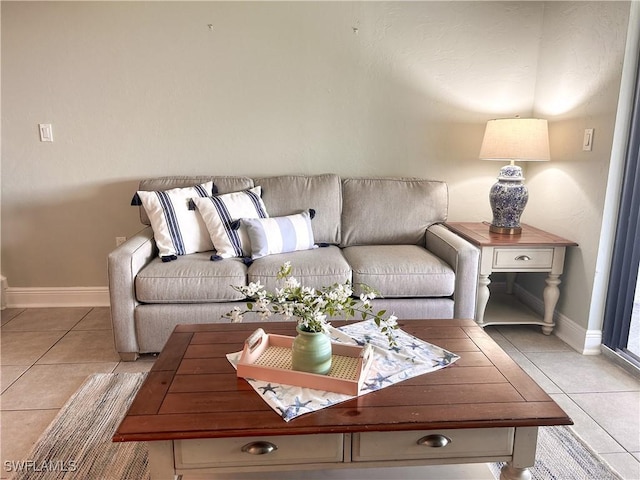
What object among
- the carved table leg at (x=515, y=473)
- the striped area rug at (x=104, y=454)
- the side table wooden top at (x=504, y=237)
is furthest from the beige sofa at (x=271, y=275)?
the carved table leg at (x=515, y=473)

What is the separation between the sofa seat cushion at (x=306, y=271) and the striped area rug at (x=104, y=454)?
856mm

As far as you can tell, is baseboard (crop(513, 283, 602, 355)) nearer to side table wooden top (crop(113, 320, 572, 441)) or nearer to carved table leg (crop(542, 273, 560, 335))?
carved table leg (crop(542, 273, 560, 335))

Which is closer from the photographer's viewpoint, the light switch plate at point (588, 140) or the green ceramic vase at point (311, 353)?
the green ceramic vase at point (311, 353)

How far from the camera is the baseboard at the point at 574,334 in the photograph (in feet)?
8.51

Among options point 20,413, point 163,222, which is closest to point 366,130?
point 163,222

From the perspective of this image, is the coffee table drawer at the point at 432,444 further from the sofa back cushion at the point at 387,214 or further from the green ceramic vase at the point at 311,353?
the sofa back cushion at the point at 387,214

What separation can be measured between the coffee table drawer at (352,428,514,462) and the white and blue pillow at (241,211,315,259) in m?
1.49

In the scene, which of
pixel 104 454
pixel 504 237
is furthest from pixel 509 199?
pixel 104 454

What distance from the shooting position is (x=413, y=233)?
→ 301 centimetres

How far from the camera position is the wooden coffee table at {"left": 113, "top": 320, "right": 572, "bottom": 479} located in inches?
47.8

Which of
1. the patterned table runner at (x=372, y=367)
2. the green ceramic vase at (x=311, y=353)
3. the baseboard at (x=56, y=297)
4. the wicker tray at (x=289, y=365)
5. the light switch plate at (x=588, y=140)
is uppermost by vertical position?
the light switch plate at (x=588, y=140)

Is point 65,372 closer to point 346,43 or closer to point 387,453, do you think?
point 387,453

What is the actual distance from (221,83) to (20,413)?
7.10 feet

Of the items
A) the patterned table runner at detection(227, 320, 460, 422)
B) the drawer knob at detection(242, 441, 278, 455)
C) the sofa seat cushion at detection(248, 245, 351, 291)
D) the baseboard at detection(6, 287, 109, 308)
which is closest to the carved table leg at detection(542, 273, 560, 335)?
the sofa seat cushion at detection(248, 245, 351, 291)
